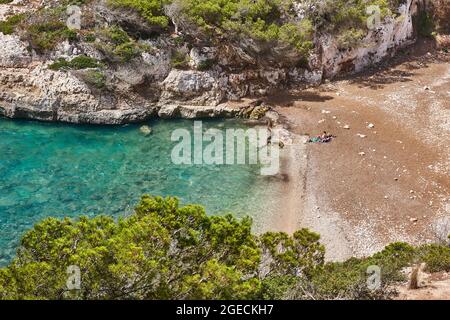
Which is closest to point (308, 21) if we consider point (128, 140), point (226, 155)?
point (226, 155)

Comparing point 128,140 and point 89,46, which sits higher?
point 89,46

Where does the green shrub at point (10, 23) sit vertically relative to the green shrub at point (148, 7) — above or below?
below

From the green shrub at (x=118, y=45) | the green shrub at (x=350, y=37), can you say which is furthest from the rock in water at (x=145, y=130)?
the green shrub at (x=350, y=37)

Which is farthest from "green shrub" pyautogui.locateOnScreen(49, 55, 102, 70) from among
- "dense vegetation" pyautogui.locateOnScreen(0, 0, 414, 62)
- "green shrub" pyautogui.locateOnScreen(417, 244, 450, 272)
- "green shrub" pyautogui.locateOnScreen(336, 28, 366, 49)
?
"green shrub" pyautogui.locateOnScreen(417, 244, 450, 272)

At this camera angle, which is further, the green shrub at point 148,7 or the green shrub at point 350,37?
the green shrub at point 350,37

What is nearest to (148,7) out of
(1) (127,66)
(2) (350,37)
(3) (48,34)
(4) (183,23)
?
(4) (183,23)

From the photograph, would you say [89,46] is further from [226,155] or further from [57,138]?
[226,155]

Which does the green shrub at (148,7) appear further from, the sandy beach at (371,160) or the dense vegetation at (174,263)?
the dense vegetation at (174,263)
